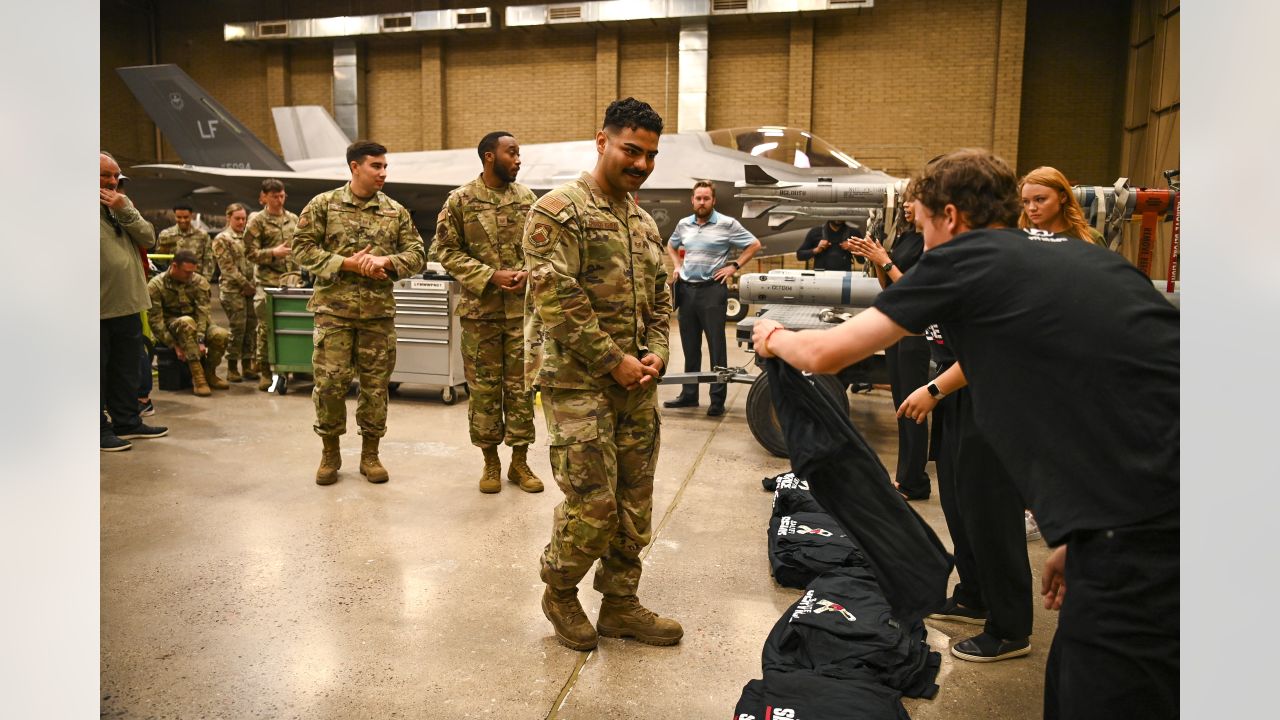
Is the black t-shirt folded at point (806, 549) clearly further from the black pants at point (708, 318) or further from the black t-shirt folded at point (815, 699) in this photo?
the black pants at point (708, 318)

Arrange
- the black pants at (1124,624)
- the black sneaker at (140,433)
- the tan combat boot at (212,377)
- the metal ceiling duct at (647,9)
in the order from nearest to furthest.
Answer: the black pants at (1124,624) < the black sneaker at (140,433) < the tan combat boot at (212,377) < the metal ceiling duct at (647,9)

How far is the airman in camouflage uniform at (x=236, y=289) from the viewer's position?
7781mm

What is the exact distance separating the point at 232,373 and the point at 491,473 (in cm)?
496

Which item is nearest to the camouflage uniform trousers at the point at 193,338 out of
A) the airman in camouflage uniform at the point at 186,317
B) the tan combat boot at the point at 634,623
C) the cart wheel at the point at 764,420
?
the airman in camouflage uniform at the point at 186,317

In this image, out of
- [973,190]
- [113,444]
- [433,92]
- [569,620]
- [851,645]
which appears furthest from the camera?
Answer: [433,92]

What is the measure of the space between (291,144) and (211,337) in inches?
387

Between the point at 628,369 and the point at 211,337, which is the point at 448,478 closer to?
the point at 628,369

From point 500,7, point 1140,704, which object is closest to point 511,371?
point 1140,704

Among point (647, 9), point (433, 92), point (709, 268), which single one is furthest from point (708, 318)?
point (433, 92)

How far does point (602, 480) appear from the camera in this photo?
2.67 metres

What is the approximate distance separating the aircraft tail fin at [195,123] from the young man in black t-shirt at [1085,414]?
1441 centimetres

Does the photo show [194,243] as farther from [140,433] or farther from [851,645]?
[851,645]

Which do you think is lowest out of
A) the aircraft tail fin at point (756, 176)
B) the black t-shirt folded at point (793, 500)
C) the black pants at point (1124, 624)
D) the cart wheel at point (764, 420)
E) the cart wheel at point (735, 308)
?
the black t-shirt folded at point (793, 500)

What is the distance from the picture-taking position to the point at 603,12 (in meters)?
16.0
